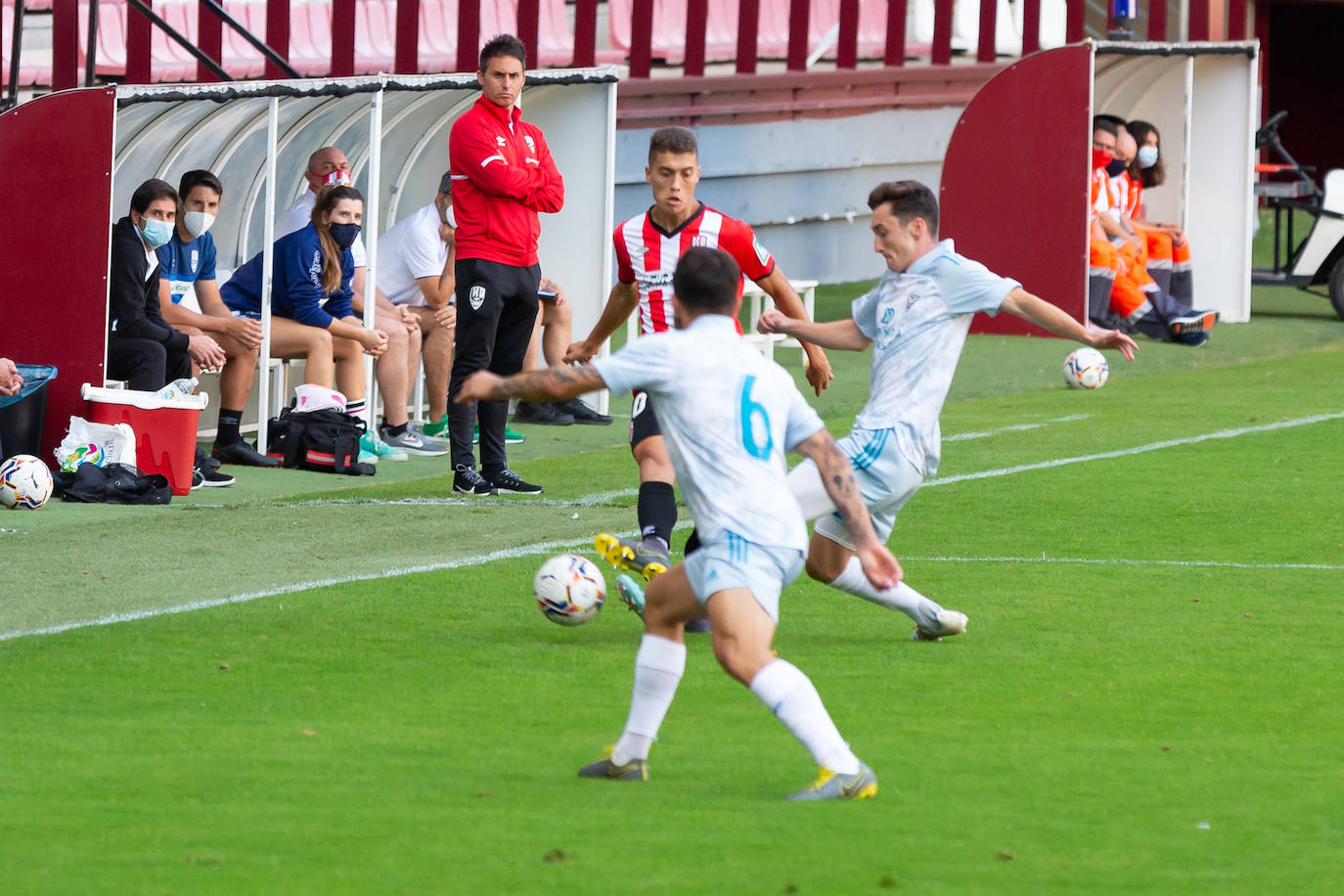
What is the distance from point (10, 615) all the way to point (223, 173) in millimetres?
→ 7043


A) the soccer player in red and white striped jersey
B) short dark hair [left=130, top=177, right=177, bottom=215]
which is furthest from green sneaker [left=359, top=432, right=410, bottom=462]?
the soccer player in red and white striped jersey

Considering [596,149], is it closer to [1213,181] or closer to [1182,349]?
[1182,349]

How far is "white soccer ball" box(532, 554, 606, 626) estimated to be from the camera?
7461 mm

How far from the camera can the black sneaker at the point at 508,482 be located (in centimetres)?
1115

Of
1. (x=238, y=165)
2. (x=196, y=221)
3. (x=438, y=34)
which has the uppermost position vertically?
(x=438, y=34)

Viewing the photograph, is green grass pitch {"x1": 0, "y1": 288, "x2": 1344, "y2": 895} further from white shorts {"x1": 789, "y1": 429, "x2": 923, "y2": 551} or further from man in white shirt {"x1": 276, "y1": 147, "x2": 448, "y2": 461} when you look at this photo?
man in white shirt {"x1": 276, "y1": 147, "x2": 448, "y2": 461}

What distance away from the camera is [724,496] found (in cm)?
543

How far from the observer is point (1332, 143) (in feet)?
123

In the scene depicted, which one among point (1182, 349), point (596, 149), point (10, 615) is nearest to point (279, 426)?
point (596, 149)

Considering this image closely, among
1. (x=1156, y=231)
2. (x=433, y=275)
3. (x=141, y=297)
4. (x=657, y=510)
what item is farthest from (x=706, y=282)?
(x=1156, y=231)

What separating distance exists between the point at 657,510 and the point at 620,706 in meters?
1.40

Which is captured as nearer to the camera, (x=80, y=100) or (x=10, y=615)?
(x=10, y=615)

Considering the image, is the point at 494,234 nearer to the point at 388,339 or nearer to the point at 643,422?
the point at 388,339

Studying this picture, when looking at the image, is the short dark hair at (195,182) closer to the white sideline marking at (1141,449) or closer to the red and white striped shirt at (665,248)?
the white sideline marking at (1141,449)
